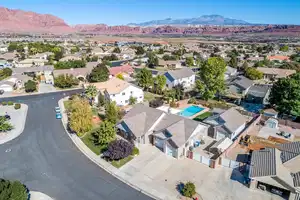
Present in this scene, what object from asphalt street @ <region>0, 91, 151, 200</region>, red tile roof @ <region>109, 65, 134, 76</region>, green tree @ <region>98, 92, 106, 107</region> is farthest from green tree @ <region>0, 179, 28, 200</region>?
red tile roof @ <region>109, 65, 134, 76</region>

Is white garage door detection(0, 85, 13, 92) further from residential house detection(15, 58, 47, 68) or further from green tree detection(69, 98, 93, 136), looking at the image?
green tree detection(69, 98, 93, 136)

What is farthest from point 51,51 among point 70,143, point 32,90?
point 70,143

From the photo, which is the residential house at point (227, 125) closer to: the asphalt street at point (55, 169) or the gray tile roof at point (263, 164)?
the gray tile roof at point (263, 164)

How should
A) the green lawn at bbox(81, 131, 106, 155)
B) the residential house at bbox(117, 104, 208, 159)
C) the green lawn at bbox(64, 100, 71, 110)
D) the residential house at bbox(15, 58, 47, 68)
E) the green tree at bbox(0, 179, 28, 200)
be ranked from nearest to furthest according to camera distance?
the green tree at bbox(0, 179, 28, 200) < the residential house at bbox(117, 104, 208, 159) < the green lawn at bbox(81, 131, 106, 155) < the green lawn at bbox(64, 100, 71, 110) < the residential house at bbox(15, 58, 47, 68)

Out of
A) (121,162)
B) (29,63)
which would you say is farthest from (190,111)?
(29,63)

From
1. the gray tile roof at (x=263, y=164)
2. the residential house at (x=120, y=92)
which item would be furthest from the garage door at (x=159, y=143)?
the residential house at (x=120, y=92)

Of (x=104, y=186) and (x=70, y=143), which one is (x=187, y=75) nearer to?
(x=70, y=143)
